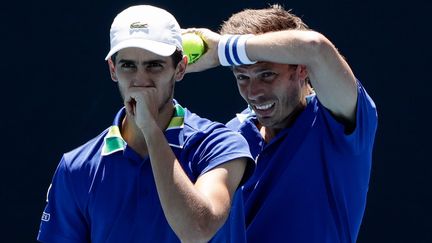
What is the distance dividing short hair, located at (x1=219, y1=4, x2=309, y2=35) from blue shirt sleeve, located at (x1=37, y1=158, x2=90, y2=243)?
40.3 inches

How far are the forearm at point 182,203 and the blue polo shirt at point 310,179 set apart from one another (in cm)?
67

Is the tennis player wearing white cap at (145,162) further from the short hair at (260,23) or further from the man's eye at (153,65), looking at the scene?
the short hair at (260,23)

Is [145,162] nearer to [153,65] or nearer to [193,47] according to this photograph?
[153,65]

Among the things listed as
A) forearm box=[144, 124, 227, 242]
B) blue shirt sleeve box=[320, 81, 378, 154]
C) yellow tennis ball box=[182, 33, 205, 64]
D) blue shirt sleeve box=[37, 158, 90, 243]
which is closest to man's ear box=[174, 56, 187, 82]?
forearm box=[144, 124, 227, 242]

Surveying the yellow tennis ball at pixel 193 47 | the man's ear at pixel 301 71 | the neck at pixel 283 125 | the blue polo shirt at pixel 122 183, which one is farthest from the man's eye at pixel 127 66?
the man's ear at pixel 301 71

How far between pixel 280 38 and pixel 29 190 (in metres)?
2.43

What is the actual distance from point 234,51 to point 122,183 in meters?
0.76

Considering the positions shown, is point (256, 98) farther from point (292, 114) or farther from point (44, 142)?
point (44, 142)

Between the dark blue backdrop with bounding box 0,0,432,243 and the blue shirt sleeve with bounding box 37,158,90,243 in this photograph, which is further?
the dark blue backdrop with bounding box 0,0,432,243

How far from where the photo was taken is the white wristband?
348 centimetres

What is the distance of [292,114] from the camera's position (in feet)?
12.0

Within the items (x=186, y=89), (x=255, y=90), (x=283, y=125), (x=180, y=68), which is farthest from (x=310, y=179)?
(x=186, y=89)

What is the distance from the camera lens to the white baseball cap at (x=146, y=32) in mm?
2863

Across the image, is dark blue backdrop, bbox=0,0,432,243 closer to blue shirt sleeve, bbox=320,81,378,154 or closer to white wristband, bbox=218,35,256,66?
blue shirt sleeve, bbox=320,81,378,154
